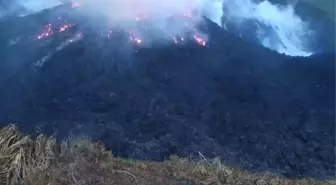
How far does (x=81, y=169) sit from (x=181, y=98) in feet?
23.9

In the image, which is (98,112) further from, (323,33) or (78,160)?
(323,33)

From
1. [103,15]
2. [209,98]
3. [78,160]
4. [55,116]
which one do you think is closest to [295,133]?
[209,98]

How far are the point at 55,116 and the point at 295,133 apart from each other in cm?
461

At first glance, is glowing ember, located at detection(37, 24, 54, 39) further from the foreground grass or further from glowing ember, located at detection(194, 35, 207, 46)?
the foreground grass

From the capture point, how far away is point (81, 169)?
4.89 metres

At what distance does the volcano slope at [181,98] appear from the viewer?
34.6 ft

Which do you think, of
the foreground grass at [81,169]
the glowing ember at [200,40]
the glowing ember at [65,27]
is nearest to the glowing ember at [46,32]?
the glowing ember at [65,27]

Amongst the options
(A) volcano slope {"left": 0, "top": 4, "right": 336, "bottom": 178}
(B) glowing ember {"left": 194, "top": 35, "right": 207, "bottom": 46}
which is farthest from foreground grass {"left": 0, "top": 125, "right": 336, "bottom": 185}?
(B) glowing ember {"left": 194, "top": 35, "right": 207, "bottom": 46}

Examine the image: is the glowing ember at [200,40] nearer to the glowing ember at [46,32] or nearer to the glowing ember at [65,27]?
the glowing ember at [65,27]

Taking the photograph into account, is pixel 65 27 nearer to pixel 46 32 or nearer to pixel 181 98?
pixel 46 32

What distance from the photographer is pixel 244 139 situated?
11.0m

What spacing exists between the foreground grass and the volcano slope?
4573 mm

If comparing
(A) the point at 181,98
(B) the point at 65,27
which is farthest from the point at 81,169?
(B) the point at 65,27

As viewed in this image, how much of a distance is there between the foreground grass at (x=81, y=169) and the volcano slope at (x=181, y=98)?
4.57 m
